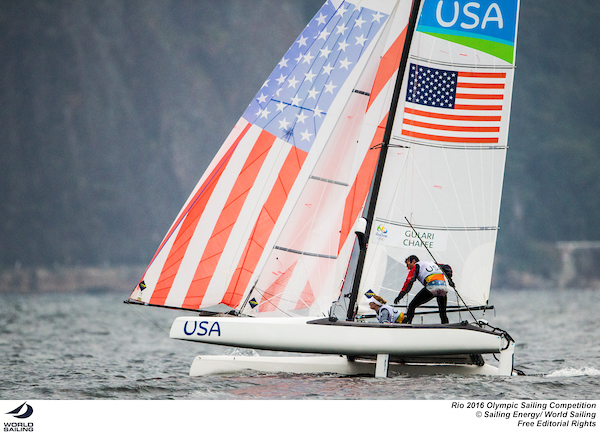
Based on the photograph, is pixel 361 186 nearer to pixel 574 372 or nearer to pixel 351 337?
pixel 351 337

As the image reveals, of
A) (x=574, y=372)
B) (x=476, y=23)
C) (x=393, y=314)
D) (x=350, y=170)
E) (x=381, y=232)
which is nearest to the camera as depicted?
(x=393, y=314)

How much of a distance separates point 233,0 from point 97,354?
137 m

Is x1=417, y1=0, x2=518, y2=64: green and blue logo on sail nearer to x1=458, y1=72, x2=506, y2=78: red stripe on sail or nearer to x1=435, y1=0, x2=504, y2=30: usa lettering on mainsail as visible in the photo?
x1=435, y1=0, x2=504, y2=30: usa lettering on mainsail

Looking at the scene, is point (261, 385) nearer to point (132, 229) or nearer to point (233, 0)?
point (132, 229)

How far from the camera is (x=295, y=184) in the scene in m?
10.6

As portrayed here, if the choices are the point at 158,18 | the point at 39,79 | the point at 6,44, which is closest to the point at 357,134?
the point at 39,79

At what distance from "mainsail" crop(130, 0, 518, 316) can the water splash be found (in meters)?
1.73

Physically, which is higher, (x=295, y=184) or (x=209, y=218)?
(x=295, y=184)

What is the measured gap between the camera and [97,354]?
15422 mm

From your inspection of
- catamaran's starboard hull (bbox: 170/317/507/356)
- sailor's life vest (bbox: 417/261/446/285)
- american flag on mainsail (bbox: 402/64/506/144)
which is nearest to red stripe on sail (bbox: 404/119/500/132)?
american flag on mainsail (bbox: 402/64/506/144)

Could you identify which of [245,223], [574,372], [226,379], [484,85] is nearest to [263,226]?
[245,223]

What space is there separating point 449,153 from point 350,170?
1369 mm

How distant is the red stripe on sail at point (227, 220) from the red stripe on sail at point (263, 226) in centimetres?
29
